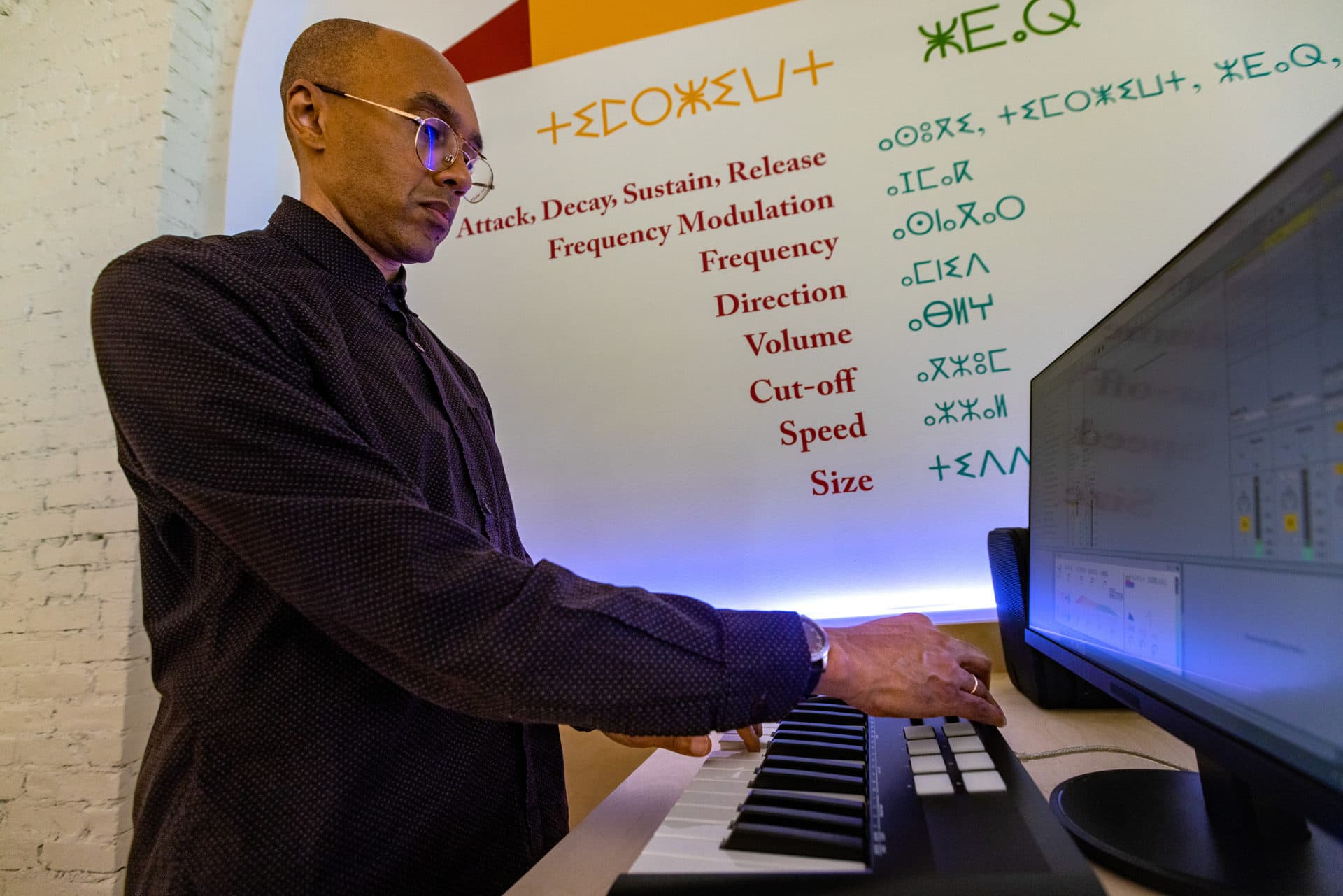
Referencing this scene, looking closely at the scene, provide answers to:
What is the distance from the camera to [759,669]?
596 millimetres

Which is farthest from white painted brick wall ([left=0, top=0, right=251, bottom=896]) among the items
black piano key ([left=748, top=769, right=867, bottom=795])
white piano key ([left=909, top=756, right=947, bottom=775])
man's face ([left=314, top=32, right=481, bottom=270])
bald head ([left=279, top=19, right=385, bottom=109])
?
white piano key ([left=909, top=756, right=947, bottom=775])

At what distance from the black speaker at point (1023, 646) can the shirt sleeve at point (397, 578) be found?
0.68 m

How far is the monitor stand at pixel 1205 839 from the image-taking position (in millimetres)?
520

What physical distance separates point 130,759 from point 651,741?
5.01 feet

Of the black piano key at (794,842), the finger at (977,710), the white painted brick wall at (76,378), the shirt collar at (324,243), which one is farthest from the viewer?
the white painted brick wall at (76,378)

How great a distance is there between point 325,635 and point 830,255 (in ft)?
4.70

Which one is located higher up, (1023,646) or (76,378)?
(76,378)

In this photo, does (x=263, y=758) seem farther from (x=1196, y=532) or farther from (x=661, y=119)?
(x=661, y=119)

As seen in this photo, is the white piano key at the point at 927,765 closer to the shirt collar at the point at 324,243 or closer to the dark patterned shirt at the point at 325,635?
the dark patterned shirt at the point at 325,635

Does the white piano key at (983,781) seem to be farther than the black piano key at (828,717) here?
No

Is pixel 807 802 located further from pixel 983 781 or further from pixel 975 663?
pixel 975 663

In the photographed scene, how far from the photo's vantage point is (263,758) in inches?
27.0

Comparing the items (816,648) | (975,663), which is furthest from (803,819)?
(975,663)

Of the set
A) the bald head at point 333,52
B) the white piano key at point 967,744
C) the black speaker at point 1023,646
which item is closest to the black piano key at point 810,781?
the white piano key at point 967,744
